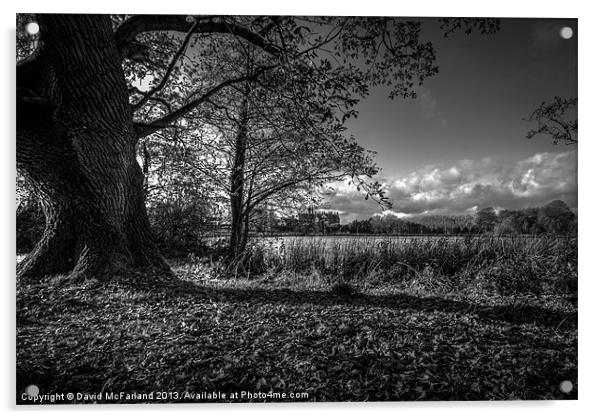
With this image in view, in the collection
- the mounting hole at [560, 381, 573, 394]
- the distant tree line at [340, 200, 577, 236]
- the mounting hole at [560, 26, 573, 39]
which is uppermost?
the mounting hole at [560, 26, 573, 39]

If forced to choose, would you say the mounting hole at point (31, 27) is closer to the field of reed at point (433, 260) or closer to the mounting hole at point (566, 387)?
the field of reed at point (433, 260)

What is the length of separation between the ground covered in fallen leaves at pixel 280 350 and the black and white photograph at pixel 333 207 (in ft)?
0.05

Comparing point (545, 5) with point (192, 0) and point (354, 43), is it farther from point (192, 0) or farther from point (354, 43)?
point (192, 0)

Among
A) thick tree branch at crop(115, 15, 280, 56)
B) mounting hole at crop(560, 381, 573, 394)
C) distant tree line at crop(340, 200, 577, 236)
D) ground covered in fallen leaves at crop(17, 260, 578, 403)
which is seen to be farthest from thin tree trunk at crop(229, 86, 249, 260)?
mounting hole at crop(560, 381, 573, 394)

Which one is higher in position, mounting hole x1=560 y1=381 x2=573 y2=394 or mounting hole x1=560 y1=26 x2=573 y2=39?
mounting hole x1=560 y1=26 x2=573 y2=39

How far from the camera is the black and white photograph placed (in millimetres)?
2051

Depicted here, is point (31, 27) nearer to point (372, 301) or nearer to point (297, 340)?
point (297, 340)

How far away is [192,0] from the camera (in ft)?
8.52

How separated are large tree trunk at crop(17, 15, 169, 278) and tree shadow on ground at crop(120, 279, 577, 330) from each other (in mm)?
631

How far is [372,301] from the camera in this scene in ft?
9.45

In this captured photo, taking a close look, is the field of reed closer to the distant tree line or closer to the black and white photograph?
the black and white photograph

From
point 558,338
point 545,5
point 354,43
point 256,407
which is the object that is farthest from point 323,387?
point 545,5
